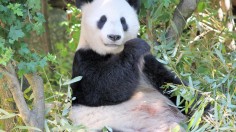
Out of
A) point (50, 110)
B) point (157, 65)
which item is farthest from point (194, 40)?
point (50, 110)

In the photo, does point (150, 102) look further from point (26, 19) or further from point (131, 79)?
point (26, 19)

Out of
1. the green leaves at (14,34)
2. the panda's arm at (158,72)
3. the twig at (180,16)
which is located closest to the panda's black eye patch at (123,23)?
the panda's arm at (158,72)

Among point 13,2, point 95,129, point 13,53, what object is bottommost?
point 95,129

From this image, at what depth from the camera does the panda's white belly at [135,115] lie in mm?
3426

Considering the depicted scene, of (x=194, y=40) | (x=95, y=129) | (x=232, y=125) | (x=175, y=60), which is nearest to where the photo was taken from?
(x=232, y=125)

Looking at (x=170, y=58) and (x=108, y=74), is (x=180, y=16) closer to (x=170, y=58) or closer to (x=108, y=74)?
(x=170, y=58)

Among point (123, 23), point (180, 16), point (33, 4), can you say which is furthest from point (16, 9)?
point (180, 16)

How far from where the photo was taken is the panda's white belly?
3.43 metres

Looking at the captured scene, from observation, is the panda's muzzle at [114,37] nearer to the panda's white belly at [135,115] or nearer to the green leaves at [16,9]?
the panda's white belly at [135,115]

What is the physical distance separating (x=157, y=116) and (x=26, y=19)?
40.7 inches

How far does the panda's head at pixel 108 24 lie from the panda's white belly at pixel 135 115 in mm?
356

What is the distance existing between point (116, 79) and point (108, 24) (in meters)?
0.35

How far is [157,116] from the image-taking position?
3480 millimetres

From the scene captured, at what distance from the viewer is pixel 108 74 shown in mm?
3459
